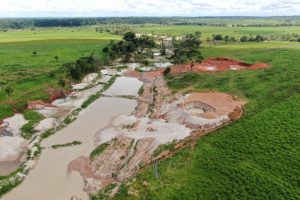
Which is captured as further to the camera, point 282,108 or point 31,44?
point 31,44

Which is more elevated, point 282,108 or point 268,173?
point 282,108

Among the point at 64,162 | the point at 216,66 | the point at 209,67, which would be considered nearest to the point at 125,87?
the point at 209,67

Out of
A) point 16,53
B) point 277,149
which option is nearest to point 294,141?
point 277,149

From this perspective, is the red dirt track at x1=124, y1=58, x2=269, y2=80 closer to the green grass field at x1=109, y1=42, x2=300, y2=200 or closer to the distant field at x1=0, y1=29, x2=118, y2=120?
the distant field at x1=0, y1=29, x2=118, y2=120

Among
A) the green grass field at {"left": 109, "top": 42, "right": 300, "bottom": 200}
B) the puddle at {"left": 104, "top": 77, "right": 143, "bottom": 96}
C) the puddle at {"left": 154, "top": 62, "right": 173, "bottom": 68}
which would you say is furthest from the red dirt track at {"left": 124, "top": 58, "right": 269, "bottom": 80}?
the green grass field at {"left": 109, "top": 42, "right": 300, "bottom": 200}

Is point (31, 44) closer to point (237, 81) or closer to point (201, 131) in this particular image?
point (237, 81)

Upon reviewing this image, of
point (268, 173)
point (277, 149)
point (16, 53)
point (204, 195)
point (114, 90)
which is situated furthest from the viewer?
point (16, 53)

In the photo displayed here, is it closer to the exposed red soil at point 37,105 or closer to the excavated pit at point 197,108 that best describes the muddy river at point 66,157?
the exposed red soil at point 37,105
